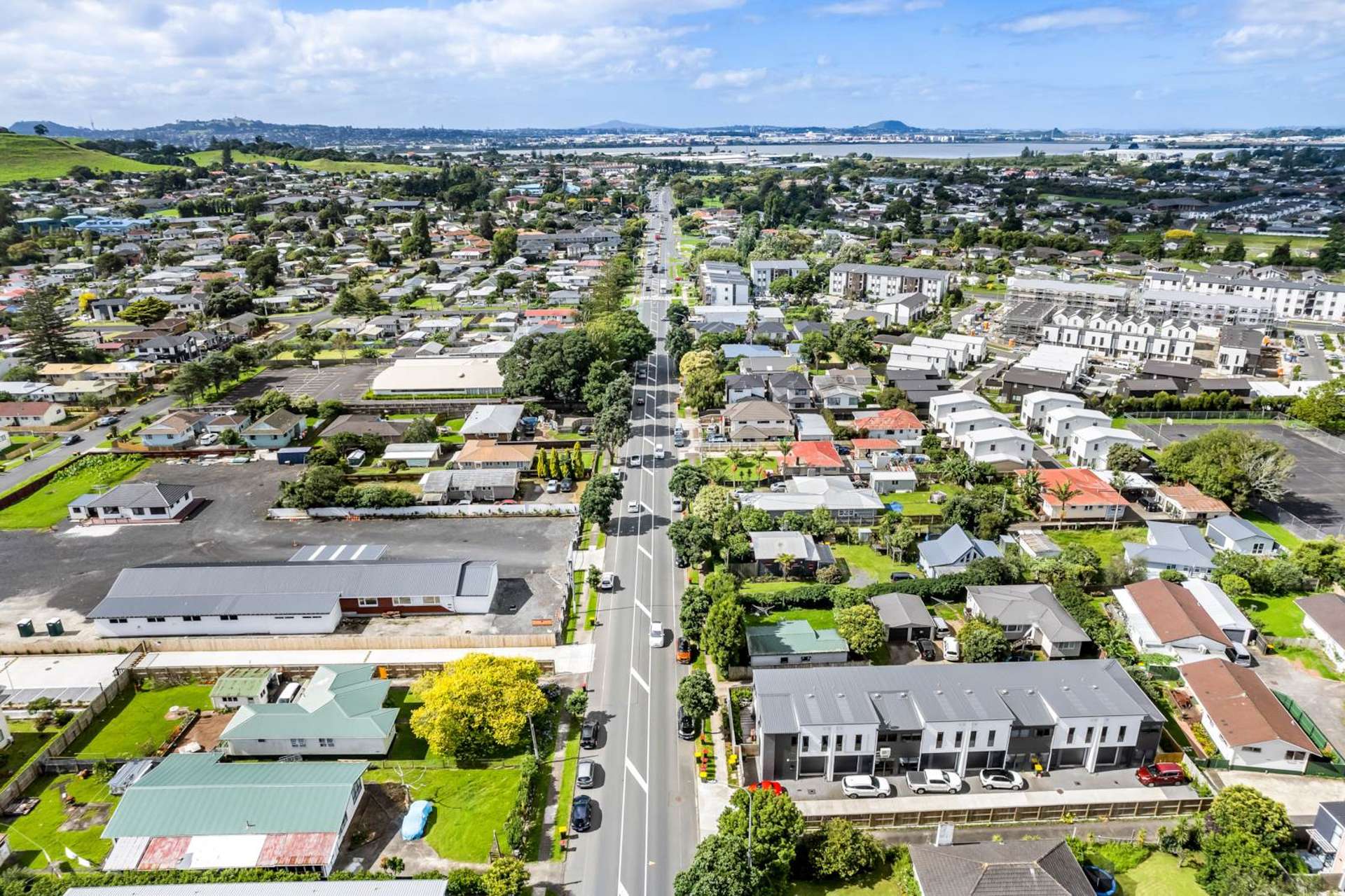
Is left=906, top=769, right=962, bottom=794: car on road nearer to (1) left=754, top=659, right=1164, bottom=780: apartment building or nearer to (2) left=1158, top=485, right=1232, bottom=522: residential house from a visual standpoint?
(1) left=754, top=659, right=1164, bottom=780: apartment building

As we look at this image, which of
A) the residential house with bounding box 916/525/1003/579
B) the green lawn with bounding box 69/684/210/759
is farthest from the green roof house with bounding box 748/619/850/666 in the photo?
the green lawn with bounding box 69/684/210/759

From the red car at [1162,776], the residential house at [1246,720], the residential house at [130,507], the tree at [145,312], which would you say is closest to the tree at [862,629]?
the red car at [1162,776]

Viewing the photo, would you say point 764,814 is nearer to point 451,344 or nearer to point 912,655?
point 912,655

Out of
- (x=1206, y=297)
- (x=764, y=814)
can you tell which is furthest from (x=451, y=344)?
(x=1206, y=297)

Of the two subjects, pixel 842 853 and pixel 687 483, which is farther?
pixel 687 483

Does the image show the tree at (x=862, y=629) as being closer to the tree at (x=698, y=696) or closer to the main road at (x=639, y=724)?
the tree at (x=698, y=696)

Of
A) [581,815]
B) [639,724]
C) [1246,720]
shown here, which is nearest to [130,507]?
[639,724]

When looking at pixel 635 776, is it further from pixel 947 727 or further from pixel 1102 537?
pixel 1102 537
